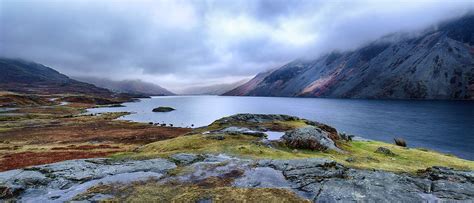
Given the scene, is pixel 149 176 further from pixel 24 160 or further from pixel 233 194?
pixel 24 160

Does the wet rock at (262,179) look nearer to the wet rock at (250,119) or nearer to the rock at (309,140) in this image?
the rock at (309,140)

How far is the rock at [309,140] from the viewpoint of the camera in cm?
3938

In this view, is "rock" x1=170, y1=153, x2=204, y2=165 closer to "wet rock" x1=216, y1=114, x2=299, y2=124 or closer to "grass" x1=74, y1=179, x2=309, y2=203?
"grass" x1=74, y1=179, x2=309, y2=203

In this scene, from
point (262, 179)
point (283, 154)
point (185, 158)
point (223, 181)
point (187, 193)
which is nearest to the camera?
point (187, 193)

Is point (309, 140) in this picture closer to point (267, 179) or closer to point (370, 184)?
point (267, 179)

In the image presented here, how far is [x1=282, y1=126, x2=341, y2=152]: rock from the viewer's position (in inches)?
1550

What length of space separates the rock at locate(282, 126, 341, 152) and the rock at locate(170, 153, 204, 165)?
14.5 metres

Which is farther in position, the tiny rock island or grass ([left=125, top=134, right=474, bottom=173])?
grass ([left=125, top=134, right=474, bottom=173])

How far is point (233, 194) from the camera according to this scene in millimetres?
20469

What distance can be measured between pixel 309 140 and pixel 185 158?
17688 mm

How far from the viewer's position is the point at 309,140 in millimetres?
39625

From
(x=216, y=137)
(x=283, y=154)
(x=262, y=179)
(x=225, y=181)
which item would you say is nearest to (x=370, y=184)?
(x=262, y=179)

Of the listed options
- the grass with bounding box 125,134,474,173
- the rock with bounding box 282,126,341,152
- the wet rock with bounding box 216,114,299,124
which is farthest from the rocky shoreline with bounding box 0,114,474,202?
the wet rock with bounding box 216,114,299,124

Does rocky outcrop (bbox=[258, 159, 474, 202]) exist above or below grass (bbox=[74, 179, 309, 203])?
above
